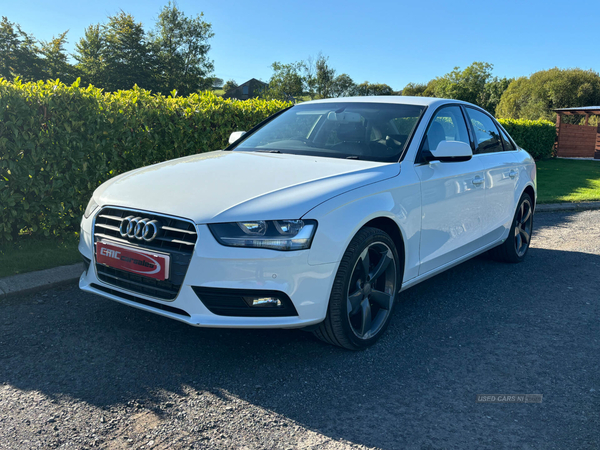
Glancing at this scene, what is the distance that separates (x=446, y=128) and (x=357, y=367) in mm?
2312

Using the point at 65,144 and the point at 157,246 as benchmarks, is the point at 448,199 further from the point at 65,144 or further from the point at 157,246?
the point at 65,144

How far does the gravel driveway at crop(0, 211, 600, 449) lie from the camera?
2453 mm

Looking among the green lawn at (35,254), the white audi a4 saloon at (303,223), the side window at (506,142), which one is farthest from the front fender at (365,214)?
the green lawn at (35,254)

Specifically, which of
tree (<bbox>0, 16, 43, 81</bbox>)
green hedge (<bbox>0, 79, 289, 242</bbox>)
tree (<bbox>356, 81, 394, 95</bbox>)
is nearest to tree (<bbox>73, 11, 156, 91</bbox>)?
tree (<bbox>0, 16, 43, 81</bbox>)

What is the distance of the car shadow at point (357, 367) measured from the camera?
2605 millimetres

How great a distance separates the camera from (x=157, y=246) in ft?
9.53

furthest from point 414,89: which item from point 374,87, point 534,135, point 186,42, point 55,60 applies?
point 534,135

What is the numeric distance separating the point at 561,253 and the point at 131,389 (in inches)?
218

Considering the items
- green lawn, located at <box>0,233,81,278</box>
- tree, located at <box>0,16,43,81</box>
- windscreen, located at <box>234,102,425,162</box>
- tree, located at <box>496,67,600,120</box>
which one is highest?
tree, located at <box>0,16,43,81</box>

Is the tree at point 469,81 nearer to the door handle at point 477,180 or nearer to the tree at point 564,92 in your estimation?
the tree at point 564,92

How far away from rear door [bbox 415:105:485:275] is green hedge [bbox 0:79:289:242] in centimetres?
361

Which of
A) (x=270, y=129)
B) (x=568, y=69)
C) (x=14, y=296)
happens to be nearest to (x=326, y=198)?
(x=270, y=129)

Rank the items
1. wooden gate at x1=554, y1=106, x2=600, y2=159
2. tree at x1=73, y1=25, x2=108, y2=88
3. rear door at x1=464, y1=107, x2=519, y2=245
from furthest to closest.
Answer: tree at x1=73, y1=25, x2=108, y2=88
wooden gate at x1=554, y1=106, x2=600, y2=159
rear door at x1=464, y1=107, x2=519, y2=245

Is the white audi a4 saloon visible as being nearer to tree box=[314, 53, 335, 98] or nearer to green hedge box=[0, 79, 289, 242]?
green hedge box=[0, 79, 289, 242]
